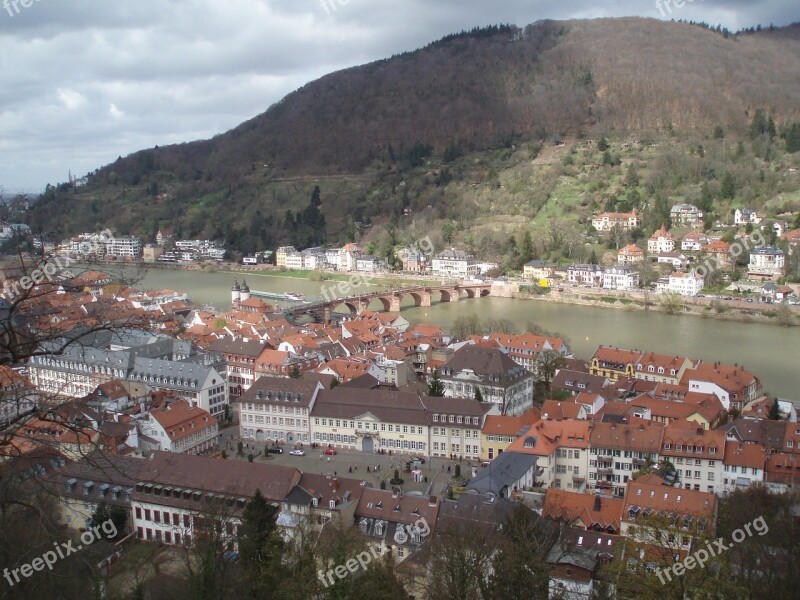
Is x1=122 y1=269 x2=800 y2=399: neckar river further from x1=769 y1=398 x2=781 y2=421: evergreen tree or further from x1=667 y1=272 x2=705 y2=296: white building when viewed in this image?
x1=769 y1=398 x2=781 y2=421: evergreen tree

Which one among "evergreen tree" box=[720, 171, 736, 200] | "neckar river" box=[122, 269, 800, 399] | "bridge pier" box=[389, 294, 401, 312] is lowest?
"neckar river" box=[122, 269, 800, 399]

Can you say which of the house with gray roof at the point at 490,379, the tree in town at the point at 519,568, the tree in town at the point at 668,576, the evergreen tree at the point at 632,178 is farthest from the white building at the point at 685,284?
the tree in town at the point at 519,568

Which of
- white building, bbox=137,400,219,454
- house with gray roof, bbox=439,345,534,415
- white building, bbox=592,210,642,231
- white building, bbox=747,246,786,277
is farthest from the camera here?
white building, bbox=592,210,642,231

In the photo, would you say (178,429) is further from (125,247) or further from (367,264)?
(125,247)

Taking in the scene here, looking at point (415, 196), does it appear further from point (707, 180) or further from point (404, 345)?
point (404, 345)

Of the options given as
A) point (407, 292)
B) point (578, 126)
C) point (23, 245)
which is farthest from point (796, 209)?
point (23, 245)

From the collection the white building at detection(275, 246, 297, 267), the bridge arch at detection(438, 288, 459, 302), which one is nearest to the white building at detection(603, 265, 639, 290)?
the bridge arch at detection(438, 288, 459, 302)

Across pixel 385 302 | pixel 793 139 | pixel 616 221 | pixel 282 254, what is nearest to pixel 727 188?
pixel 616 221
